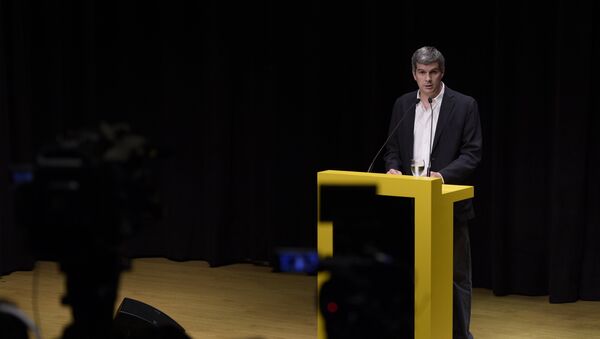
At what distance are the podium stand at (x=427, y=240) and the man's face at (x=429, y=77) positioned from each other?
0.54 metres

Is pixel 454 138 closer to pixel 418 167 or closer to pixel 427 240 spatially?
pixel 418 167

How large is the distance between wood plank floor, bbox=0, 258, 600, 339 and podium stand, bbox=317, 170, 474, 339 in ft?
3.14

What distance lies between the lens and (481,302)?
217 inches

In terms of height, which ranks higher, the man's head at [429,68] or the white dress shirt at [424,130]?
the man's head at [429,68]

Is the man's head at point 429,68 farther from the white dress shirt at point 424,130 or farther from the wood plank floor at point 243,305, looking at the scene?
the wood plank floor at point 243,305

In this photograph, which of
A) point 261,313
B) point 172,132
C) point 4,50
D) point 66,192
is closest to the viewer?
point 66,192

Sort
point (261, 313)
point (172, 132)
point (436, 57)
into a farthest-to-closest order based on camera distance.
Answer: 1. point (172, 132)
2. point (261, 313)
3. point (436, 57)

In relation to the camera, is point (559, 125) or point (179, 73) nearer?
point (559, 125)

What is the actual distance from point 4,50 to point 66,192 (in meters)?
4.58

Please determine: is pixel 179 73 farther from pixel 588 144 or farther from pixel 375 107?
pixel 588 144

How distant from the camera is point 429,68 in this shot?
4242 millimetres

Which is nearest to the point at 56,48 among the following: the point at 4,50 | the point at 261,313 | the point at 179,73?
the point at 4,50

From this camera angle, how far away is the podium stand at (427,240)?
373 cm

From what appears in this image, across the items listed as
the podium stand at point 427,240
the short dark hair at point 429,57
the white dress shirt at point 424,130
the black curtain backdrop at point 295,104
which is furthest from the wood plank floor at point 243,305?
the short dark hair at point 429,57
